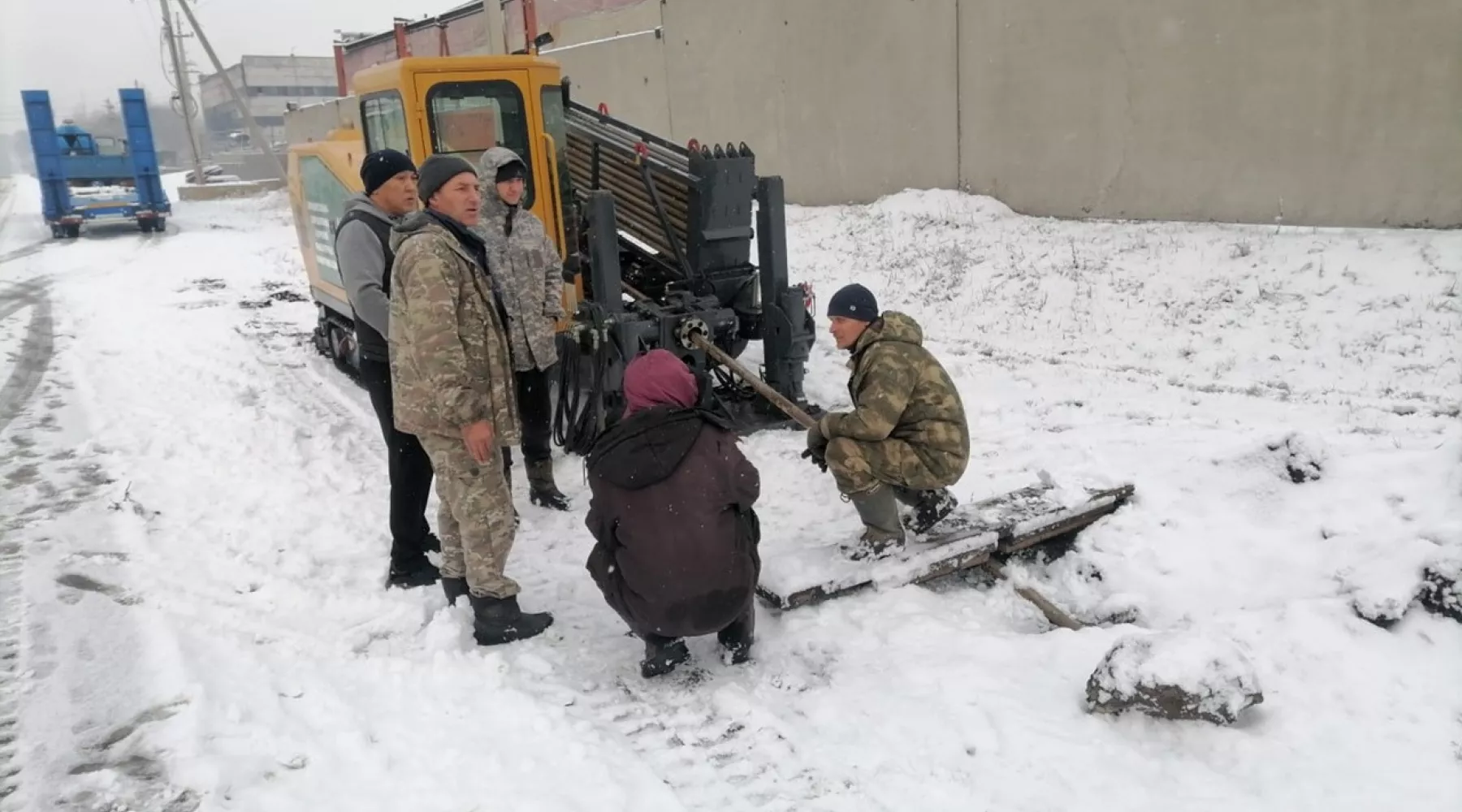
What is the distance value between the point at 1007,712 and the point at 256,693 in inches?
99.6

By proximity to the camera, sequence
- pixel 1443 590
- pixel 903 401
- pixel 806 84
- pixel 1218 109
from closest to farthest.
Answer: pixel 1443 590, pixel 903 401, pixel 1218 109, pixel 806 84

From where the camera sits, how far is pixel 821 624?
11.6ft

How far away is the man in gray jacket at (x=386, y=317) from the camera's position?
391cm

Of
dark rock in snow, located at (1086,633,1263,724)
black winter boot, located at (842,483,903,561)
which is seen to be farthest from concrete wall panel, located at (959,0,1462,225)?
dark rock in snow, located at (1086,633,1263,724)

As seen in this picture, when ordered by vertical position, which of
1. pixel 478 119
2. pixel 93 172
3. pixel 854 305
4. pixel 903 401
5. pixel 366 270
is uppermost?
pixel 93 172

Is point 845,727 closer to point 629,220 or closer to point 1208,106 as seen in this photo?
point 629,220

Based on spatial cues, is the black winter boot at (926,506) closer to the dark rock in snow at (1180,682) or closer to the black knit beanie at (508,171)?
the dark rock in snow at (1180,682)

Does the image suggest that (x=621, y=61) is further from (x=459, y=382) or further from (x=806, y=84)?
(x=459, y=382)

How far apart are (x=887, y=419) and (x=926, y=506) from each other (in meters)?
0.66

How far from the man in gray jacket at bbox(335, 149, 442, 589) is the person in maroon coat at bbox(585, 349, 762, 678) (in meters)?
1.18

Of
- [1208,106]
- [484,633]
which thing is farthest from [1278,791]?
[1208,106]

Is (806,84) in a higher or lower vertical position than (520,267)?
higher

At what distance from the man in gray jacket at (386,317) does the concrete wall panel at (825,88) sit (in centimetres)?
886

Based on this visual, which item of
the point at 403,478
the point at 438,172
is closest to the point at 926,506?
the point at 403,478
